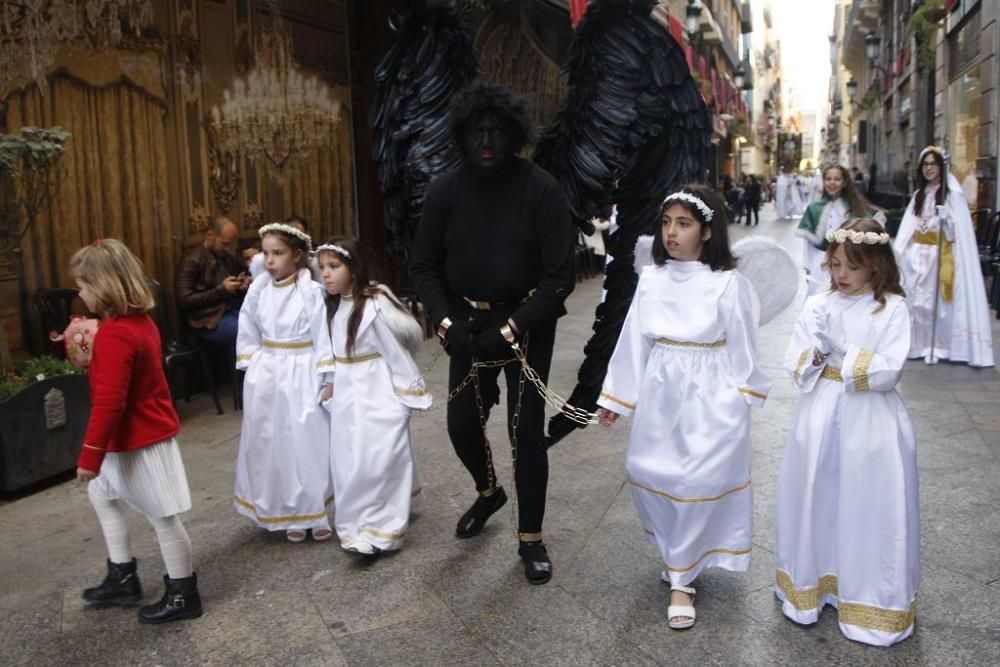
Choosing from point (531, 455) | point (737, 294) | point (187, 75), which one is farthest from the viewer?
point (187, 75)

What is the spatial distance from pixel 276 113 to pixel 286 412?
492cm

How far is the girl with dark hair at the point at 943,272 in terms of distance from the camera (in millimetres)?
8234

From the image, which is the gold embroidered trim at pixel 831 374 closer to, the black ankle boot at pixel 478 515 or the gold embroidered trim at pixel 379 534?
the black ankle boot at pixel 478 515

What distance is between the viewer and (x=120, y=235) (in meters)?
7.18

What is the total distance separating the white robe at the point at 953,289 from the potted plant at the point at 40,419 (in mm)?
6624

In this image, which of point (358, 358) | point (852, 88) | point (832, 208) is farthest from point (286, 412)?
point (852, 88)

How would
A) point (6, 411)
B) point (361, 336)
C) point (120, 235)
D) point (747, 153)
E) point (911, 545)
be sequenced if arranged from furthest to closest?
point (747, 153) → point (120, 235) → point (6, 411) → point (361, 336) → point (911, 545)

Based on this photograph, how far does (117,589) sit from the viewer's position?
3.90 metres

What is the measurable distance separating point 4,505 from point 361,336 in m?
2.45

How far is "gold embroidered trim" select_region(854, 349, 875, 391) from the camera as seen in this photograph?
11.0 ft

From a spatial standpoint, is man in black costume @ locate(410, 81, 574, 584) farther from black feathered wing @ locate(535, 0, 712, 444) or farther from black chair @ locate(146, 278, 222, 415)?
black chair @ locate(146, 278, 222, 415)

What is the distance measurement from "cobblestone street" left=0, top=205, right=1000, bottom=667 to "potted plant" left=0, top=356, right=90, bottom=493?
0.16 m

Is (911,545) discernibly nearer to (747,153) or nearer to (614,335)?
(614,335)

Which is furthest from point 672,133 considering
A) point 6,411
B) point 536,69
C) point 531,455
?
point 536,69
